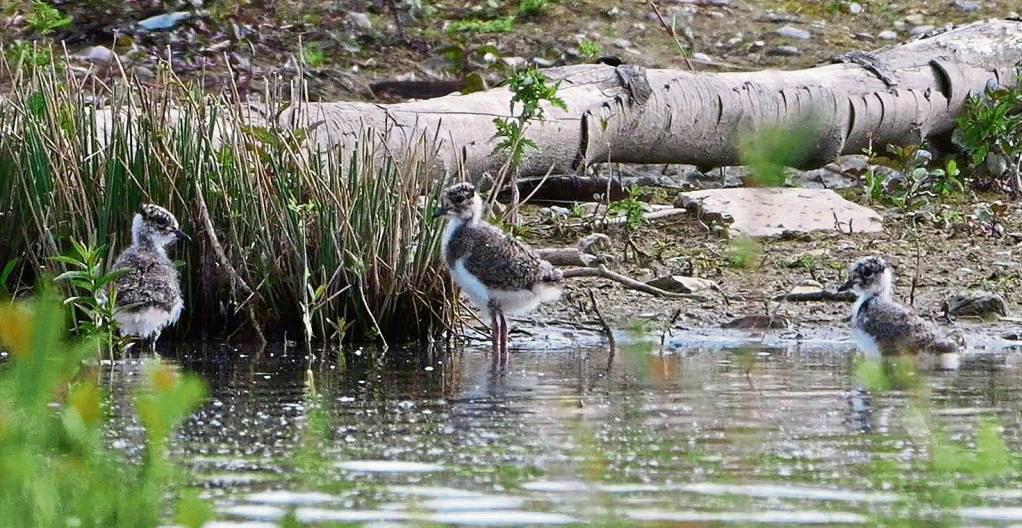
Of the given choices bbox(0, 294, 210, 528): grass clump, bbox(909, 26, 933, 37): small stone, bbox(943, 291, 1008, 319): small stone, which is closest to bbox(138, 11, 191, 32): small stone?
bbox(909, 26, 933, 37): small stone

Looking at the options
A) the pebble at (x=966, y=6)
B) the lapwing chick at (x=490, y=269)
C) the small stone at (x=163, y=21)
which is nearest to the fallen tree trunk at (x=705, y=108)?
the lapwing chick at (x=490, y=269)

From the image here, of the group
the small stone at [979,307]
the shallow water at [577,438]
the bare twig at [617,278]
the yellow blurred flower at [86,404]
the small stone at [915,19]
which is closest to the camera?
the yellow blurred flower at [86,404]

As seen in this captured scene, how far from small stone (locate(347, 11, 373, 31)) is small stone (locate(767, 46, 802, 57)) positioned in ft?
11.8

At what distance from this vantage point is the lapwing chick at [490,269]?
346 inches

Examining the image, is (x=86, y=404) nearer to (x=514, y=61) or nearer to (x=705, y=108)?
(x=705, y=108)

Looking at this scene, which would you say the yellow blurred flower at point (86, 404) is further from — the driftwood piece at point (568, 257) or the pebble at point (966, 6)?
the pebble at point (966, 6)

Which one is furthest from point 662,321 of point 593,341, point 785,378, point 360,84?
point 360,84

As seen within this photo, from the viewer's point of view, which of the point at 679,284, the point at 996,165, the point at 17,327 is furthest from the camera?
the point at 996,165

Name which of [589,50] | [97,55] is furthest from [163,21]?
[589,50]

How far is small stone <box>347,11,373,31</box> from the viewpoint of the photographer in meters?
16.4

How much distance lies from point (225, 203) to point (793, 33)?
9.03m

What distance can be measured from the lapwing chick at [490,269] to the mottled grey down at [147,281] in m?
1.34

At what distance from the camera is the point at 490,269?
879 cm

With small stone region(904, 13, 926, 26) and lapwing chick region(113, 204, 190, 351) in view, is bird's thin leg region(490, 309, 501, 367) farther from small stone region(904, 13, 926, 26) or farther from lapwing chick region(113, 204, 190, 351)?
small stone region(904, 13, 926, 26)
